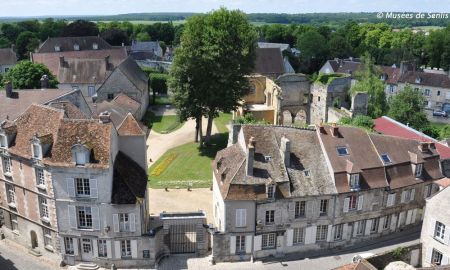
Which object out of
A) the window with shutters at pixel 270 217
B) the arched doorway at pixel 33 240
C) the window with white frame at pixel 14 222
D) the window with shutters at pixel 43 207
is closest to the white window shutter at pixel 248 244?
the window with shutters at pixel 270 217

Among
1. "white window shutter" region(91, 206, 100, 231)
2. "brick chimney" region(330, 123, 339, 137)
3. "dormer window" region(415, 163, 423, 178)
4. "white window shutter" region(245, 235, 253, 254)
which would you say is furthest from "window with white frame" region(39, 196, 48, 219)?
"dormer window" region(415, 163, 423, 178)

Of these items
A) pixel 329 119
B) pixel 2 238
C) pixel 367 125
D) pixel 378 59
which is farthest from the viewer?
pixel 378 59

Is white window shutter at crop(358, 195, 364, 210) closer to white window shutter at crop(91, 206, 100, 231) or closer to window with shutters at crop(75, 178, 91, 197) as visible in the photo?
white window shutter at crop(91, 206, 100, 231)

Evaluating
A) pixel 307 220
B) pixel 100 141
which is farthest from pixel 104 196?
pixel 307 220

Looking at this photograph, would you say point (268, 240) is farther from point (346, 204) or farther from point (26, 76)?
point (26, 76)

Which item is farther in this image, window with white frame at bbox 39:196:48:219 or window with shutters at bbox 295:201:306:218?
window with shutters at bbox 295:201:306:218

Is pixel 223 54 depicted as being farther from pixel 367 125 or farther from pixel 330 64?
pixel 330 64
